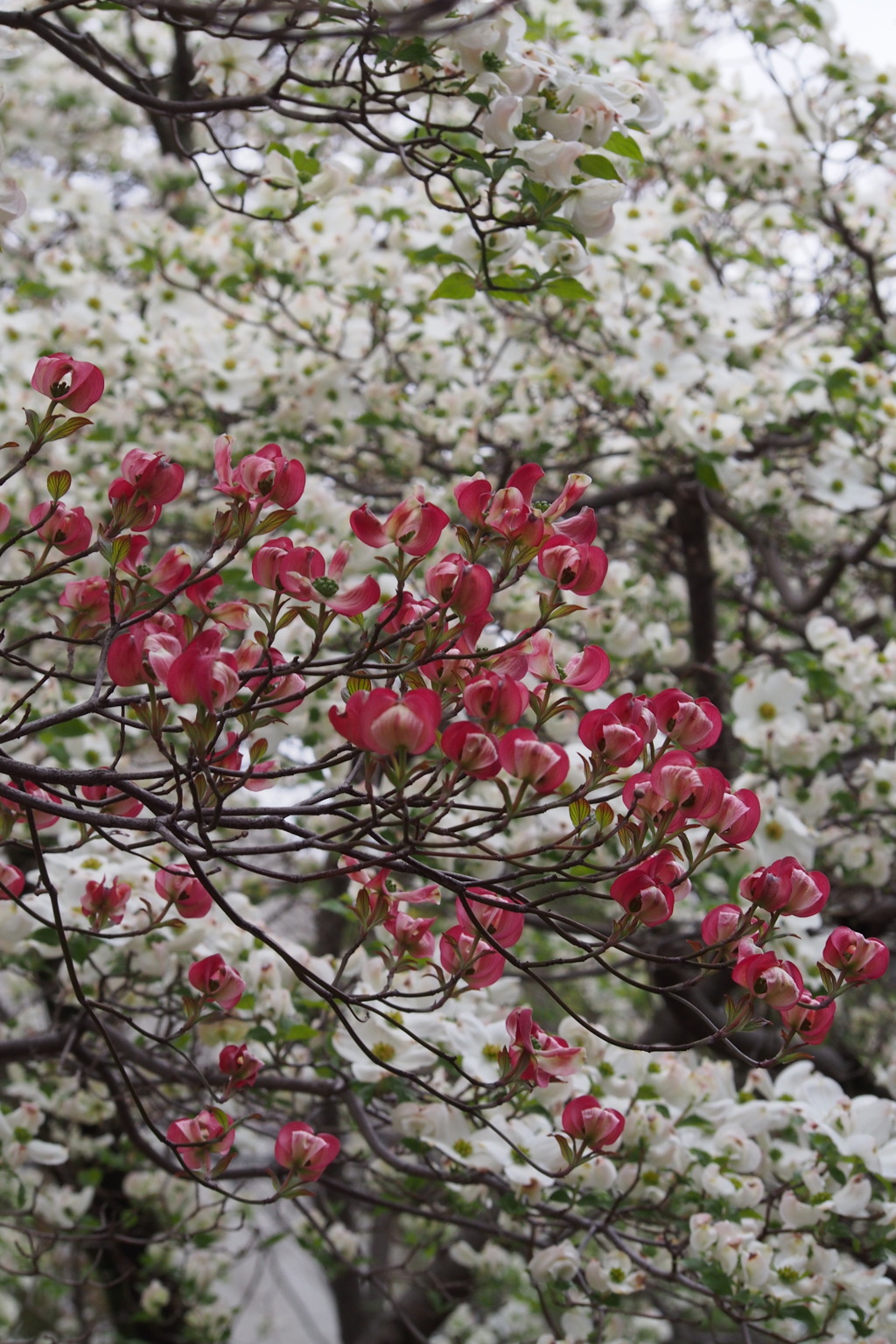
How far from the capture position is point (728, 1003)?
0.83 m

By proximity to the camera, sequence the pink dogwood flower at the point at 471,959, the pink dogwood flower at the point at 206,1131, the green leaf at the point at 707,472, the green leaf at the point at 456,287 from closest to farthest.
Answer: the pink dogwood flower at the point at 471,959
the pink dogwood flower at the point at 206,1131
the green leaf at the point at 456,287
the green leaf at the point at 707,472

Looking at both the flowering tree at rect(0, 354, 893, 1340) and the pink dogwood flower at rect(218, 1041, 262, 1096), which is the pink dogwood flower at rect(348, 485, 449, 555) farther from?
the pink dogwood flower at rect(218, 1041, 262, 1096)

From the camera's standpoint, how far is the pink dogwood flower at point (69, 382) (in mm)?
873

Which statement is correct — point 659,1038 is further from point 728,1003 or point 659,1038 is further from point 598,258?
point 728,1003

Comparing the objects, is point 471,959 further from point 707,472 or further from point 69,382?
point 707,472

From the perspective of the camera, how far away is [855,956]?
87 cm

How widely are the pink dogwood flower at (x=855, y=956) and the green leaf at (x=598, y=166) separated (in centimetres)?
74

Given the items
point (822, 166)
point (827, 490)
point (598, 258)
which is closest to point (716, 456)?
point (827, 490)

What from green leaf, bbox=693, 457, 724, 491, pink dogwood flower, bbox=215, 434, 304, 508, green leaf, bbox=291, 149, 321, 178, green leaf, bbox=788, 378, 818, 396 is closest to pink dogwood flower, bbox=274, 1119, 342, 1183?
pink dogwood flower, bbox=215, 434, 304, 508

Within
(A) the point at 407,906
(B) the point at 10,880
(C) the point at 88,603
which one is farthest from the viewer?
(A) the point at 407,906

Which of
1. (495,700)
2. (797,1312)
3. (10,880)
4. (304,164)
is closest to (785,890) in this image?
(495,700)

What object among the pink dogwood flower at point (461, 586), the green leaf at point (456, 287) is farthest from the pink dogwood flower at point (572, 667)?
the green leaf at point (456, 287)

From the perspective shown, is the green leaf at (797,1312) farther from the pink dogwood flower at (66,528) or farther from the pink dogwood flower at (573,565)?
the pink dogwood flower at (66,528)

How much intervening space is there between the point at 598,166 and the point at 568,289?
17 cm
